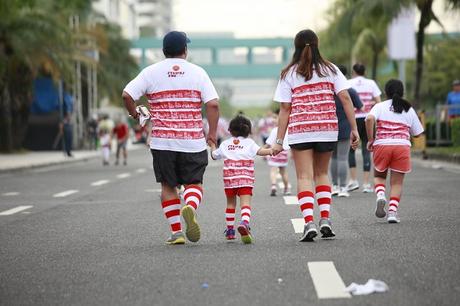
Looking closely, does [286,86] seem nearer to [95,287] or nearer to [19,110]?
[95,287]

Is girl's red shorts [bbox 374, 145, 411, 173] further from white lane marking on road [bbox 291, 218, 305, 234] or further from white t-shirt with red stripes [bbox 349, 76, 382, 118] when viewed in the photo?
white t-shirt with red stripes [bbox 349, 76, 382, 118]

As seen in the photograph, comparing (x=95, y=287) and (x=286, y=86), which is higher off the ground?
(x=286, y=86)

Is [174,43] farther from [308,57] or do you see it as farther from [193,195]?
[193,195]

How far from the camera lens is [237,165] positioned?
940cm

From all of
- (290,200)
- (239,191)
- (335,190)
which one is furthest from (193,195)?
(335,190)

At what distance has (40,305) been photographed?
626cm

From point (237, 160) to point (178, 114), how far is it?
31.2 inches

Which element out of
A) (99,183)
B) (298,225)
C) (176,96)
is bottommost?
(99,183)

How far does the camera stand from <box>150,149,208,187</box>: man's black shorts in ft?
29.3

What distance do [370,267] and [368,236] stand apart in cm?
204

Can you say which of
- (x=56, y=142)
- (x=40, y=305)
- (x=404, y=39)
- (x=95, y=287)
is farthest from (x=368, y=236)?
(x=56, y=142)

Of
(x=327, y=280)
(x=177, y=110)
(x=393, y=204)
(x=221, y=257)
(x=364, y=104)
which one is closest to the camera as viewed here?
(x=327, y=280)

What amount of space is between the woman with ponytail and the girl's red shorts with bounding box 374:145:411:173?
1.97 metres

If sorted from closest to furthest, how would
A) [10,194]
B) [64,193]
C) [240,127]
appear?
[240,127]
[64,193]
[10,194]
